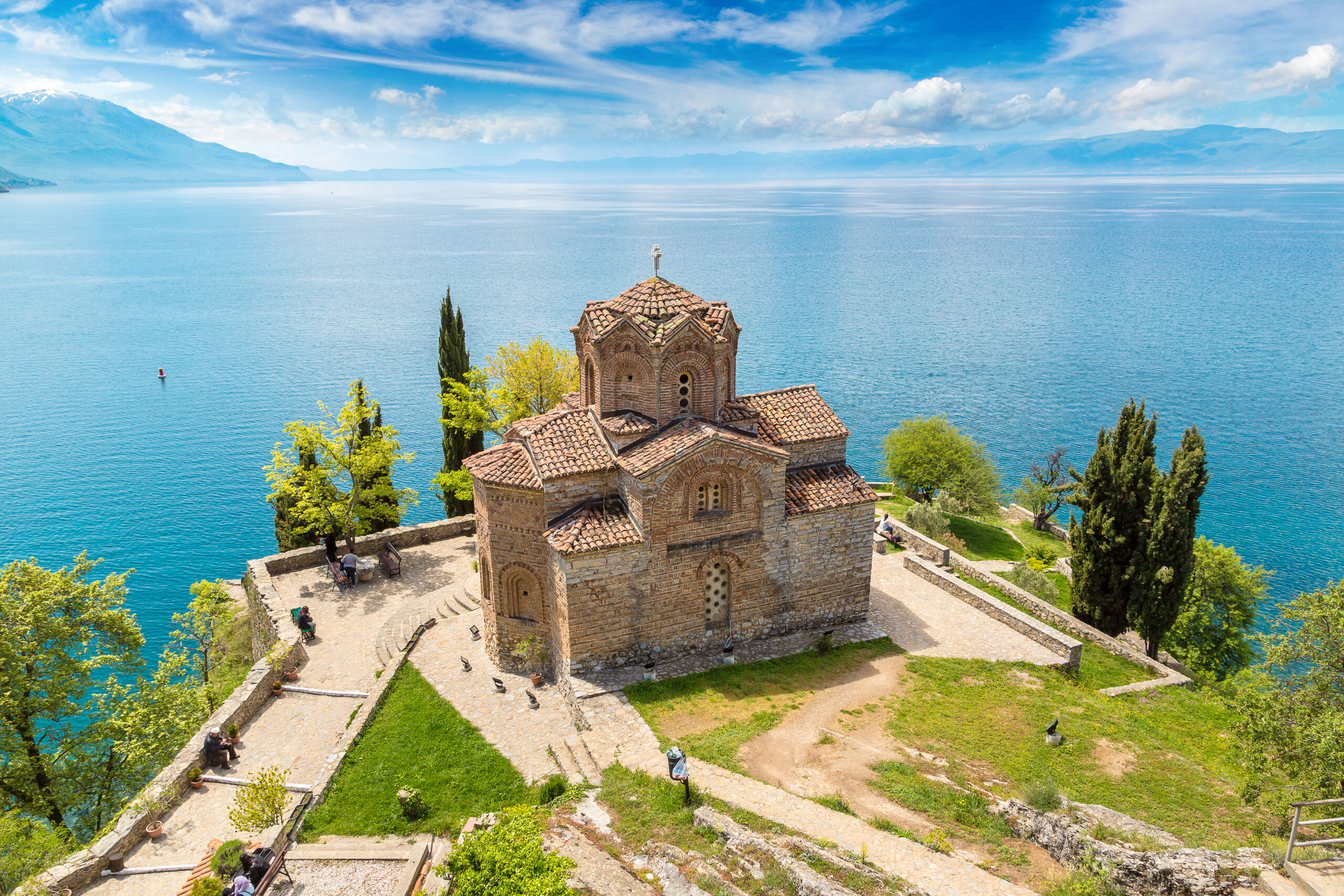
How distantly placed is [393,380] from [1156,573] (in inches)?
2721

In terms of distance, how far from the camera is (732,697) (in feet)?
74.8

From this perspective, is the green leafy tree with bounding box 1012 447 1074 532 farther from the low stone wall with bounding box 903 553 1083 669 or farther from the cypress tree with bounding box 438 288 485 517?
the cypress tree with bounding box 438 288 485 517

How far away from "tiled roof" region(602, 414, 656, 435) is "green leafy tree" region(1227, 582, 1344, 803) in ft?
53.9

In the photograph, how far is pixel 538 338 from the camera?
141 feet

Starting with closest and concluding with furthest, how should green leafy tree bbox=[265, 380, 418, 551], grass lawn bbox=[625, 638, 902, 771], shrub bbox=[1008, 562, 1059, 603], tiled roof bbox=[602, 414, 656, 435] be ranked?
grass lawn bbox=[625, 638, 902, 771]
tiled roof bbox=[602, 414, 656, 435]
shrub bbox=[1008, 562, 1059, 603]
green leafy tree bbox=[265, 380, 418, 551]

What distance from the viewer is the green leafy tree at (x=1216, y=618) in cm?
3200

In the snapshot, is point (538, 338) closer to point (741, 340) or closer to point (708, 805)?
point (708, 805)

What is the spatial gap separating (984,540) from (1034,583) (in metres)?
10.4

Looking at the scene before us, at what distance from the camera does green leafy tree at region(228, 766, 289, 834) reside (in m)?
17.6

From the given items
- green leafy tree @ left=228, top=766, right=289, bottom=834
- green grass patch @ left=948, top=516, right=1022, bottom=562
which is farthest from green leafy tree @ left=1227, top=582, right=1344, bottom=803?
green grass patch @ left=948, top=516, right=1022, bottom=562

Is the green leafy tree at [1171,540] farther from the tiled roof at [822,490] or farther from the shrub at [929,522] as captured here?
the tiled roof at [822,490]

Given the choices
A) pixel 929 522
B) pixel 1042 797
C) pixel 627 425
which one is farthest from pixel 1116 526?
pixel 627 425

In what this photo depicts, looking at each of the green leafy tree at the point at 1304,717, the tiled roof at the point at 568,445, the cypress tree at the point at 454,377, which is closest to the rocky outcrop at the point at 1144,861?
the green leafy tree at the point at 1304,717

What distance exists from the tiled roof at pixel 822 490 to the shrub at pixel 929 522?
13348mm
